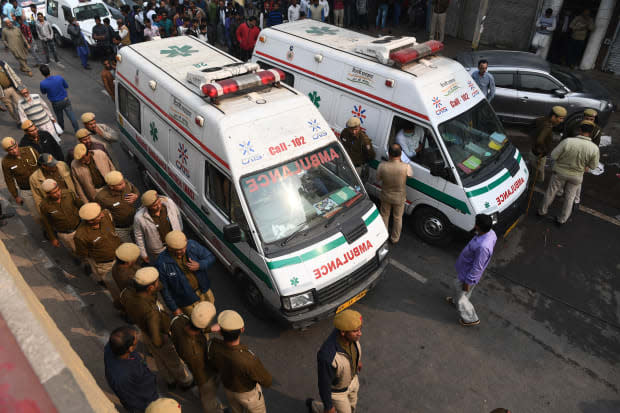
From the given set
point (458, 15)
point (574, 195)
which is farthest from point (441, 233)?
point (458, 15)

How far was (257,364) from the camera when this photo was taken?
3797 mm

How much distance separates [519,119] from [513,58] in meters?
1.47

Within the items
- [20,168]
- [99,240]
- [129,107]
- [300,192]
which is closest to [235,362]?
[300,192]

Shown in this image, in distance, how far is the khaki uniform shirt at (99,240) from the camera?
5160 millimetres

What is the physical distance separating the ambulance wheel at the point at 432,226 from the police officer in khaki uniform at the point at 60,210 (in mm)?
5258

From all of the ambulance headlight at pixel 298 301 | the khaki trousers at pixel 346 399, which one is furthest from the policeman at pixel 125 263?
the khaki trousers at pixel 346 399

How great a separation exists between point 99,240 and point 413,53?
5330 millimetres

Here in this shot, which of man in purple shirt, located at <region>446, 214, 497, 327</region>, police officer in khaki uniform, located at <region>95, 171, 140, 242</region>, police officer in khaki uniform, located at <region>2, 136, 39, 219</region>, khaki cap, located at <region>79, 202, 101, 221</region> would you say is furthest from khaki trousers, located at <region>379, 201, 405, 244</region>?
police officer in khaki uniform, located at <region>2, 136, 39, 219</region>

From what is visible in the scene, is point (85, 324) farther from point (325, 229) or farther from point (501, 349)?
point (501, 349)

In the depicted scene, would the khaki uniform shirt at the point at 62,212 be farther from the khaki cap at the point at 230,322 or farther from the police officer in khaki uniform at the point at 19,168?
the khaki cap at the point at 230,322

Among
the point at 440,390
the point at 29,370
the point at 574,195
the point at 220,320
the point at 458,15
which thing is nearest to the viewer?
the point at 29,370

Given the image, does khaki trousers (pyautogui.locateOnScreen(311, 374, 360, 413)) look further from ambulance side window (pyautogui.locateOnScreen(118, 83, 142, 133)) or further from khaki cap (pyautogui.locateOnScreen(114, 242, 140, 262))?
ambulance side window (pyautogui.locateOnScreen(118, 83, 142, 133))

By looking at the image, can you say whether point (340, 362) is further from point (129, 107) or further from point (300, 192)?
point (129, 107)

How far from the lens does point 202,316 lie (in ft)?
→ 12.4
